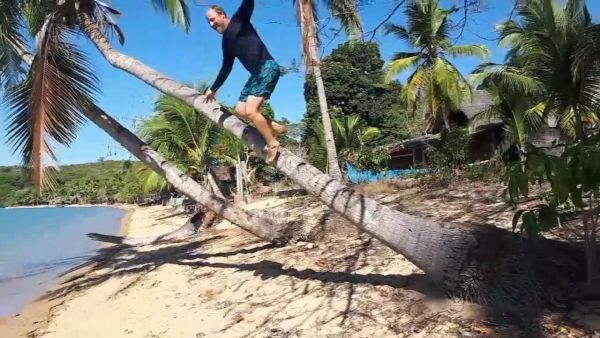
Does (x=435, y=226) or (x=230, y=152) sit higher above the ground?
(x=230, y=152)

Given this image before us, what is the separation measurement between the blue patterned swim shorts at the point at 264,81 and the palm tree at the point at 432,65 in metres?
15.0

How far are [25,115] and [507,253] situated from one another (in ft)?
18.5

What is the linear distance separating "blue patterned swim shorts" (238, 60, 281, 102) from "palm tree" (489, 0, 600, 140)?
2.04 meters

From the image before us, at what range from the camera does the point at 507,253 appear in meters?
4.02

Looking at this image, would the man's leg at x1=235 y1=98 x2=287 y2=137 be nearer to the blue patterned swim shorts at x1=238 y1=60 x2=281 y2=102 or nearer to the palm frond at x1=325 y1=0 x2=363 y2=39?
the blue patterned swim shorts at x1=238 y1=60 x2=281 y2=102

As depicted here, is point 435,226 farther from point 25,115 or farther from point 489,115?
point 489,115

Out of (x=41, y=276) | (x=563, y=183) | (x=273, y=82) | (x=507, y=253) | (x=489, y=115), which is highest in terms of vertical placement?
(x=489, y=115)

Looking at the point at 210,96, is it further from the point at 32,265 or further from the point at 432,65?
the point at 432,65

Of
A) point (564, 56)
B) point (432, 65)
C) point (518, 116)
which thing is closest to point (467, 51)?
point (432, 65)

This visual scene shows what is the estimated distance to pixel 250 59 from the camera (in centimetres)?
435

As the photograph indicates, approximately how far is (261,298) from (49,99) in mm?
3159

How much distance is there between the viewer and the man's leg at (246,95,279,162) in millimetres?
4281

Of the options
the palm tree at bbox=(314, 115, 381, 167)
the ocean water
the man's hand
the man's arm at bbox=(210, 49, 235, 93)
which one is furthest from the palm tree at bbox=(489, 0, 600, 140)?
the palm tree at bbox=(314, 115, 381, 167)

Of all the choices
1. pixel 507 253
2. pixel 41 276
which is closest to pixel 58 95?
pixel 507 253
